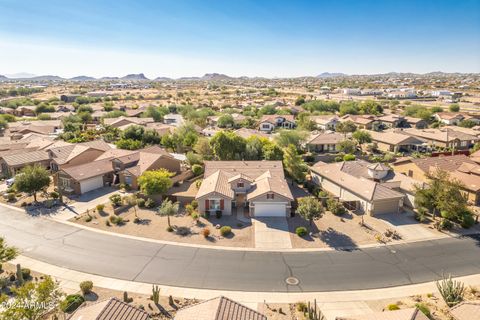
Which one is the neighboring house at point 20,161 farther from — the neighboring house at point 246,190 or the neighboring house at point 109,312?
the neighboring house at point 109,312

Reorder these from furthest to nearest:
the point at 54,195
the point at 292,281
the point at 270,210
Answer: the point at 54,195, the point at 270,210, the point at 292,281

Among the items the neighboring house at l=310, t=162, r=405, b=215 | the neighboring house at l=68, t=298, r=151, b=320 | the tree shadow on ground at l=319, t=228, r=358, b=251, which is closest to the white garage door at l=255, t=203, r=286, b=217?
the tree shadow on ground at l=319, t=228, r=358, b=251

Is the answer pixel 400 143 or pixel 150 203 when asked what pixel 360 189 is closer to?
pixel 150 203

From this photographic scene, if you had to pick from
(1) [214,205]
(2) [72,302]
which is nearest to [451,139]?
(1) [214,205]

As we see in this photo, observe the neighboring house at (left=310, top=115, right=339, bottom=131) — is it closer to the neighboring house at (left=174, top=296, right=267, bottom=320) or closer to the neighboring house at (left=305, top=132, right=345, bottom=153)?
the neighboring house at (left=305, top=132, right=345, bottom=153)

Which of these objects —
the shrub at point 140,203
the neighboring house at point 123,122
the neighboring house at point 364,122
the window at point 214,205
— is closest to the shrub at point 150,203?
the shrub at point 140,203

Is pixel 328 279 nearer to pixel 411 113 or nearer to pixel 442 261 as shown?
pixel 442 261

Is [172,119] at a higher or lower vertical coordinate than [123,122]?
lower

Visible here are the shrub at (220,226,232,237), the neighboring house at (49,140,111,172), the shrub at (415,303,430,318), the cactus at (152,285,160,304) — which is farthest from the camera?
the neighboring house at (49,140,111,172)
